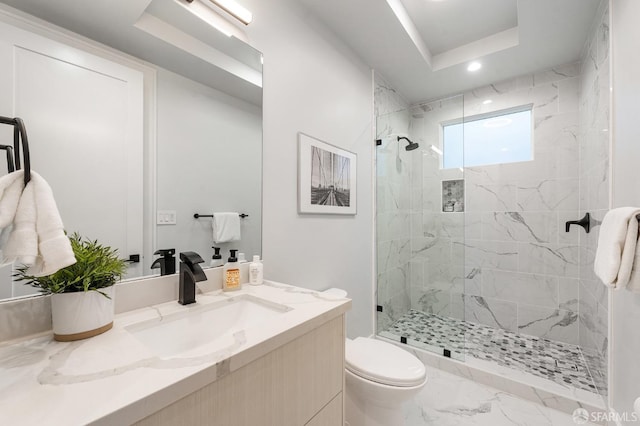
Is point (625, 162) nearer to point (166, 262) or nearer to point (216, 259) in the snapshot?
point (216, 259)

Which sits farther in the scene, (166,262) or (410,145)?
(410,145)

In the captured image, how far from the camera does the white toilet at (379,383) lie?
4.14 ft

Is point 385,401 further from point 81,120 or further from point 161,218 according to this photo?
point 81,120

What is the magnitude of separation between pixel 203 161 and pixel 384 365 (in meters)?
1.32

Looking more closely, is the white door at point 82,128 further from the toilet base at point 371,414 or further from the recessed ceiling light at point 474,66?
the recessed ceiling light at point 474,66

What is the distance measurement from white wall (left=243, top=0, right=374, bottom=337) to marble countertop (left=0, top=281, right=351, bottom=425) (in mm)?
753

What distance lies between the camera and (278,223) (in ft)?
5.02

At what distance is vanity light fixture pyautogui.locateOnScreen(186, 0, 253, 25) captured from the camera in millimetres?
1205

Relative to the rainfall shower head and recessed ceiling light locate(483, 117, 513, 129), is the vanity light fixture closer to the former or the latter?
the rainfall shower head

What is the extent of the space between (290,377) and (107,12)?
1.35m

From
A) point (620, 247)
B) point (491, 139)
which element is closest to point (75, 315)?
point (620, 247)

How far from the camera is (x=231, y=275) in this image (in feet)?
3.93

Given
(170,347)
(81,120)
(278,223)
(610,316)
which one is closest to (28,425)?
(170,347)

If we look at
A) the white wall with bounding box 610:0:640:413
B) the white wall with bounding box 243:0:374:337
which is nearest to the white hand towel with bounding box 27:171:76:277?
the white wall with bounding box 243:0:374:337
